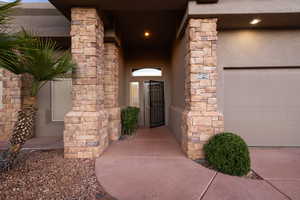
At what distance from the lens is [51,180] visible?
2406mm

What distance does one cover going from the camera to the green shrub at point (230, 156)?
103 inches

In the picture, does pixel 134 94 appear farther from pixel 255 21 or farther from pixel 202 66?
pixel 255 21

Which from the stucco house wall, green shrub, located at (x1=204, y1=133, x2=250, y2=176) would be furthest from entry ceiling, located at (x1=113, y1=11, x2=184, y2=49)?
green shrub, located at (x1=204, y1=133, x2=250, y2=176)

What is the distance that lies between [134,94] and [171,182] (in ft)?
16.6

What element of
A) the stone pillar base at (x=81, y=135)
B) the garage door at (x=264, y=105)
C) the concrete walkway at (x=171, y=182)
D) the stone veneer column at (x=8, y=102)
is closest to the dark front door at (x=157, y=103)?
the garage door at (x=264, y=105)

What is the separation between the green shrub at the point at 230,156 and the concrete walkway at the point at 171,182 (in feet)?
0.50

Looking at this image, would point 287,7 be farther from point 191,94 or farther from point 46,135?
point 46,135

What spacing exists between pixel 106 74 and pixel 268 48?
4.49 m

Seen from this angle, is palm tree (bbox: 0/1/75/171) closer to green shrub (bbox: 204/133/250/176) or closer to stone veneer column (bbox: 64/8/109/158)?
stone veneer column (bbox: 64/8/109/158)

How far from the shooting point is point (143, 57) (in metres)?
6.83

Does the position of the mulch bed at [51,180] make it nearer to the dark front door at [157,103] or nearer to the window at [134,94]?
the dark front door at [157,103]

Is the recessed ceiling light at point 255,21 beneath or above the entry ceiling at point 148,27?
beneath

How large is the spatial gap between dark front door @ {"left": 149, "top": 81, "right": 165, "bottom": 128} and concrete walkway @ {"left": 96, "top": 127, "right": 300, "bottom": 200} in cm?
335

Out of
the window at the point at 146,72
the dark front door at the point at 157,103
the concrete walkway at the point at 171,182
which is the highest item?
the window at the point at 146,72
